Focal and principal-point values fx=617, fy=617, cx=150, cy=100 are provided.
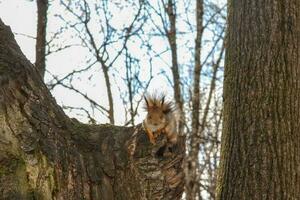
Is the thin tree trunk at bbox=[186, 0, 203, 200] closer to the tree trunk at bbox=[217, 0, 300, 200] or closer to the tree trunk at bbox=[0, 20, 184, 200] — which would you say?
the tree trunk at bbox=[217, 0, 300, 200]

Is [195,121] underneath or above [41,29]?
underneath

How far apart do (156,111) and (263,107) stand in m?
1.37

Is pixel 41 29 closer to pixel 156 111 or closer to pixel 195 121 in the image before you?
pixel 156 111

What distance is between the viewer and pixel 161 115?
3.04 m

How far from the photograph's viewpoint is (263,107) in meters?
4.18

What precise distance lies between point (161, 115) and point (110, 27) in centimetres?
707

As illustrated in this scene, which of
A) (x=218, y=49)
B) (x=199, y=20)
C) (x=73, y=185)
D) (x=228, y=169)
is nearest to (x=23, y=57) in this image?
(x=73, y=185)

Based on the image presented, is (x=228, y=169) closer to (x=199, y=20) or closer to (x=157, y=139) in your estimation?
(x=157, y=139)

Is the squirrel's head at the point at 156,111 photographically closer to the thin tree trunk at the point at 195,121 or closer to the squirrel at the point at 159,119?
the squirrel at the point at 159,119

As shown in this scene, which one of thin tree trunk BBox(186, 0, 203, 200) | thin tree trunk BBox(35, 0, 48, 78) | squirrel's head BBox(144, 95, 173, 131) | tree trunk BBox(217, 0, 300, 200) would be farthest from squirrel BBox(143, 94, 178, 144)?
thin tree trunk BBox(186, 0, 203, 200)

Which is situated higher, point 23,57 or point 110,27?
point 110,27

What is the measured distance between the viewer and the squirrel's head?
3012 millimetres

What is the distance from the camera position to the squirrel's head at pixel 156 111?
301cm

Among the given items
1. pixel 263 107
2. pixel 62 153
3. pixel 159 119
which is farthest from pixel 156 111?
pixel 263 107
